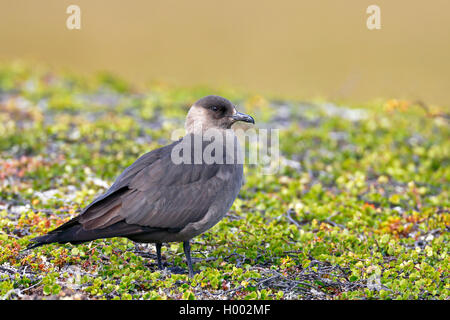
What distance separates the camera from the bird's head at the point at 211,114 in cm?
619

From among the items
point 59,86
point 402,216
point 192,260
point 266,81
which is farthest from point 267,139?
point 266,81

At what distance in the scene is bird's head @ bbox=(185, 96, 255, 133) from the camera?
6.19 m

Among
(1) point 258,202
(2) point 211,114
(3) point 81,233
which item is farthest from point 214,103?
(3) point 81,233

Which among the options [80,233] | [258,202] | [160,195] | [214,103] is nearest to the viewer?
[80,233]

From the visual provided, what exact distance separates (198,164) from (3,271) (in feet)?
6.67

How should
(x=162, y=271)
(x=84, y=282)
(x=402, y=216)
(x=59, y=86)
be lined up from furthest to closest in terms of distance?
1. (x=59, y=86)
2. (x=402, y=216)
3. (x=162, y=271)
4. (x=84, y=282)

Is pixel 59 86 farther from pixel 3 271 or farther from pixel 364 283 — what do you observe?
pixel 364 283

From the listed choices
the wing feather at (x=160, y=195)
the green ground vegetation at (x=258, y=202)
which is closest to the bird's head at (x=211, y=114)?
the wing feather at (x=160, y=195)

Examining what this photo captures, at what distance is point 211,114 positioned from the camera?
20.4 feet

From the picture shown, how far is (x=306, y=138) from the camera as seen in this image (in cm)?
1031

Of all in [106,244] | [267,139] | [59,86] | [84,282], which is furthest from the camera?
[59,86]

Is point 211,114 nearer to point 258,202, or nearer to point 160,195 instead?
point 160,195

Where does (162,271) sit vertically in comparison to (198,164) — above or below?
below

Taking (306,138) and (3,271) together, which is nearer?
(3,271)
